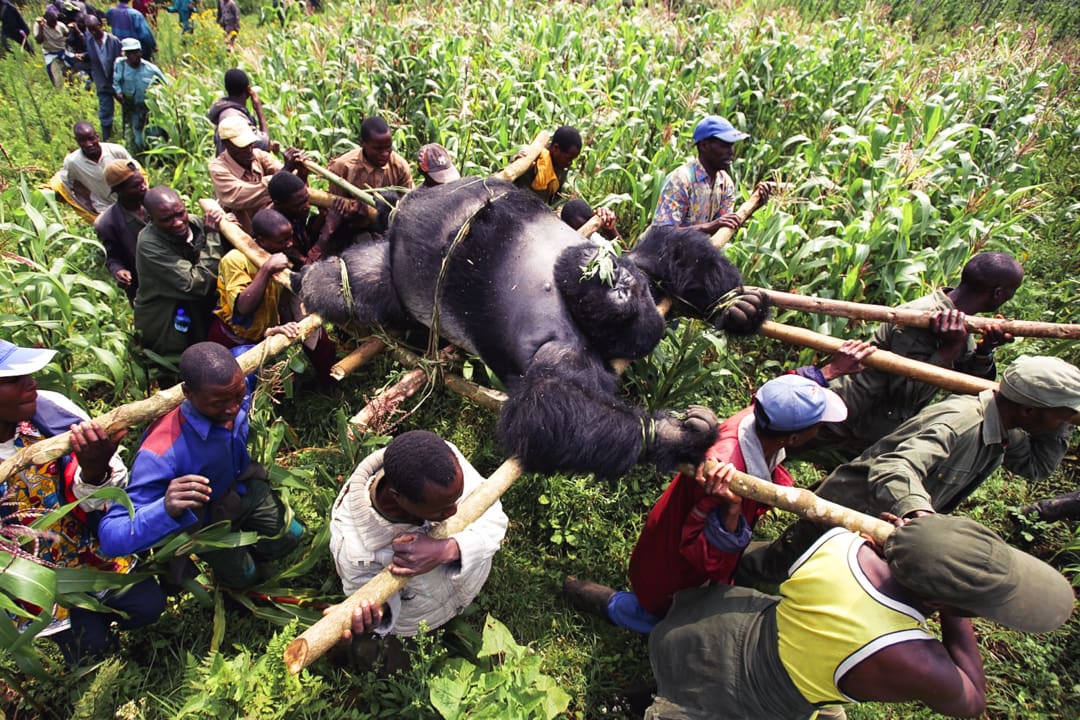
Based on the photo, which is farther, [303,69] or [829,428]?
[303,69]

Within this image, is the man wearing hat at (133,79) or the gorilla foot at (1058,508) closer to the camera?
the gorilla foot at (1058,508)

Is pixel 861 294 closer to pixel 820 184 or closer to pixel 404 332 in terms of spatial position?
pixel 820 184

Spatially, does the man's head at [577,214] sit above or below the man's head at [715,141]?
below

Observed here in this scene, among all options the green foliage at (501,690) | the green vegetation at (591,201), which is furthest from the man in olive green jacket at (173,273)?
the green foliage at (501,690)

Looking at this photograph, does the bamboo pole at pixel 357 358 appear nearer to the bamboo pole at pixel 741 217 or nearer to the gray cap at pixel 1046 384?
the bamboo pole at pixel 741 217

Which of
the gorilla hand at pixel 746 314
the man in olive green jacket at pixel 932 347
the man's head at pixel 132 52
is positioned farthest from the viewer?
the man's head at pixel 132 52

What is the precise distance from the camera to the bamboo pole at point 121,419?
7.19ft

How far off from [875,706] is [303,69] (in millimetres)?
8156

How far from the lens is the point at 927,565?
6.06 ft

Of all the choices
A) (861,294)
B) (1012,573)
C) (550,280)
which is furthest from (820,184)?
(1012,573)

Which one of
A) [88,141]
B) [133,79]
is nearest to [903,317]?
[88,141]

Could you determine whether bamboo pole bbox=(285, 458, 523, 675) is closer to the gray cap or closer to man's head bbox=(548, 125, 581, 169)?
the gray cap

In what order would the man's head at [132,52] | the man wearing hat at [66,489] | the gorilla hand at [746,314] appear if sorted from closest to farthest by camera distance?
the man wearing hat at [66,489]
the gorilla hand at [746,314]
the man's head at [132,52]

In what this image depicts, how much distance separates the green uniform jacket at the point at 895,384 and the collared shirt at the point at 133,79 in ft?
26.8
